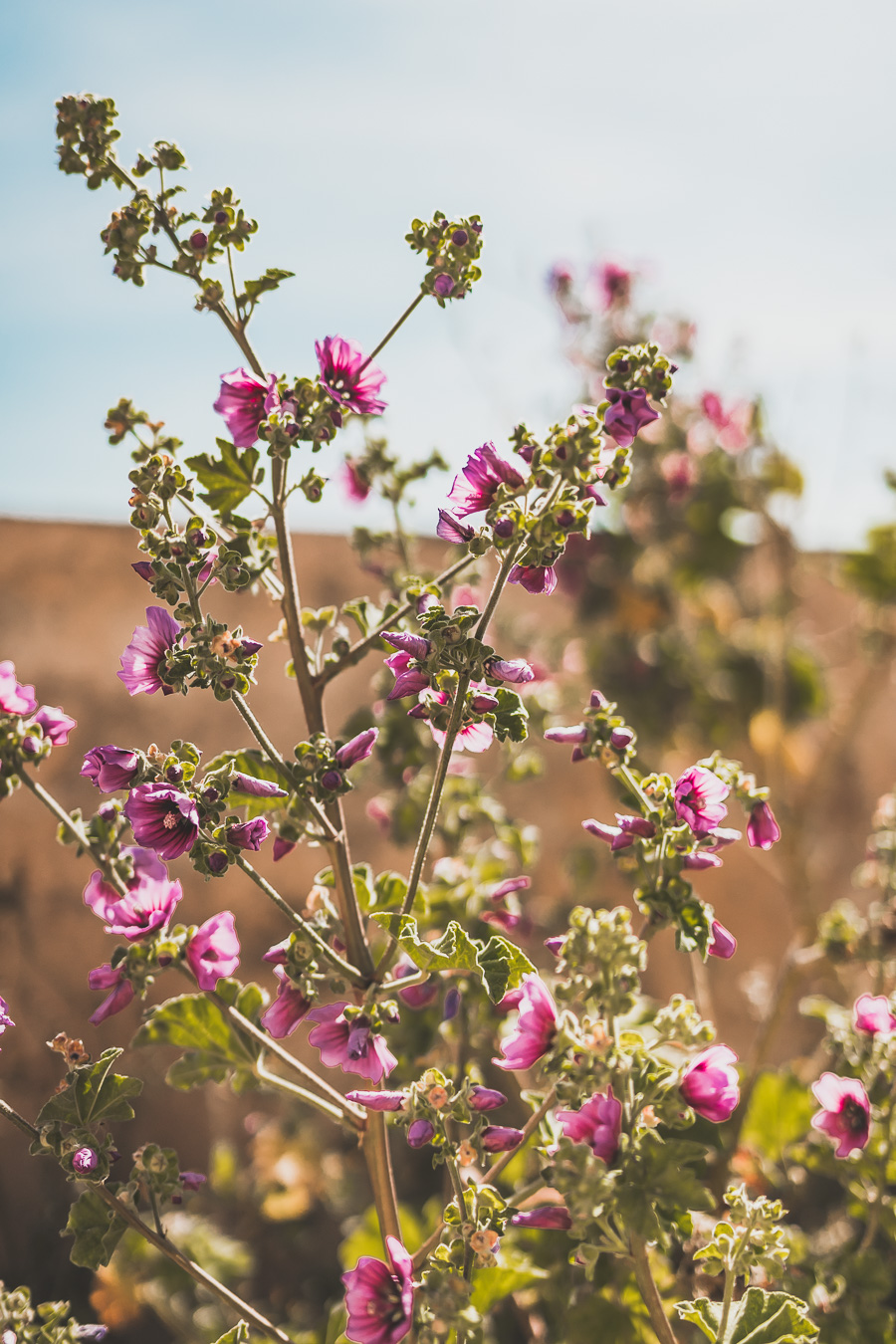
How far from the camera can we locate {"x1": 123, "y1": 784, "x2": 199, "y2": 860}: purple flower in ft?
1.66

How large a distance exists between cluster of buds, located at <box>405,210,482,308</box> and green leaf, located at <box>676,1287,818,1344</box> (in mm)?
677

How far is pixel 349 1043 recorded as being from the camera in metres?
0.56

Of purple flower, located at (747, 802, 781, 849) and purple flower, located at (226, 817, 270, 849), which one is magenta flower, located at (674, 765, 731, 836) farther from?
purple flower, located at (226, 817, 270, 849)

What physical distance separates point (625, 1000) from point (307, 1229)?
123cm

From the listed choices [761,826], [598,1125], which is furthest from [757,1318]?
[761,826]

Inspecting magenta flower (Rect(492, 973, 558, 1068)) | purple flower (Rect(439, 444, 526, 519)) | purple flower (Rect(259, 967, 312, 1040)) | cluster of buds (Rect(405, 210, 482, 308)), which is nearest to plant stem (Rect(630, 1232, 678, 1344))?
magenta flower (Rect(492, 973, 558, 1068))

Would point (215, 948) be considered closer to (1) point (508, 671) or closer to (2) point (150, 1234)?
(2) point (150, 1234)

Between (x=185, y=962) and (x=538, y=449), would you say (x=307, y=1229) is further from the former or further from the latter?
(x=538, y=449)

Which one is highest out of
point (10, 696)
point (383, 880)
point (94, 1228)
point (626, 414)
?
point (626, 414)

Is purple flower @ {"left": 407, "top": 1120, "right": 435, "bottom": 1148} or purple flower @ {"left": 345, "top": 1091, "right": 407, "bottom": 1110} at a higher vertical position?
purple flower @ {"left": 345, "top": 1091, "right": 407, "bottom": 1110}

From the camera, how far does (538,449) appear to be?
1.71 ft

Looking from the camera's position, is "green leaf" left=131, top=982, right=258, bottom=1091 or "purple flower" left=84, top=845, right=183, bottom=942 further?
"green leaf" left=131, top=982, right=258, bottom=1091

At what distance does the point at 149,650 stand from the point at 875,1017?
2.09 ft

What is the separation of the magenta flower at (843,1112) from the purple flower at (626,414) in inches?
19.9
